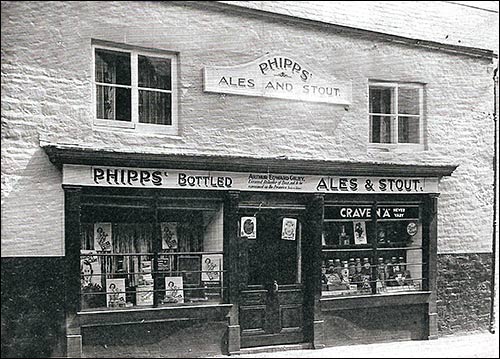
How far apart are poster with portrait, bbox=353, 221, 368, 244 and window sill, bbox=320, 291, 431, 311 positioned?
86 cm

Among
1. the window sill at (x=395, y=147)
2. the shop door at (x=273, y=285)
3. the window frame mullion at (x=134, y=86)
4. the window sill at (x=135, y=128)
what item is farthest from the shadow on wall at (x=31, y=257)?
the window sill at (x=395, y=147)

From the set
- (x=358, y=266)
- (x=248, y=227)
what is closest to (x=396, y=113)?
(x=358, y=266)

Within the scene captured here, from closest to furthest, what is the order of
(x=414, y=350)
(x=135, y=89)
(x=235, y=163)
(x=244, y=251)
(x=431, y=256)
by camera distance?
(x=135, y=89), (x=235, y=163), (x=244, y=251), (x=414, y=350), (x=431, y=256)

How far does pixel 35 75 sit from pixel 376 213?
551 cm

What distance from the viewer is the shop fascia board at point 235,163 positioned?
8.08 metres

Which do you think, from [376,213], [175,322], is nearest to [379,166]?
[376,213]

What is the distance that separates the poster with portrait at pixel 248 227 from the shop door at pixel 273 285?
2.6 inches

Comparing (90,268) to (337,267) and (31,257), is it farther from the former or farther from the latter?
(337,267)

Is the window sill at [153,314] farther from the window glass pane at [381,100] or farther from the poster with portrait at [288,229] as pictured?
the window glass pane at [381,100]

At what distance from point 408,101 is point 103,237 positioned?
5334 mm

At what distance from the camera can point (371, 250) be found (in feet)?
33.5

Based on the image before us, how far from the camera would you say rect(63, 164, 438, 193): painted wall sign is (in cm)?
829

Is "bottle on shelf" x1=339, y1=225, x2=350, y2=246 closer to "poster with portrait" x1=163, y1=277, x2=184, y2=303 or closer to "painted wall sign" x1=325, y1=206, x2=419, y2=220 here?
"painted wall sign" x1=325, y1=206, x2=419, y2=220

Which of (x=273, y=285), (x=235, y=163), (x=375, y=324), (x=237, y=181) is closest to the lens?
(x=235, y=163)
